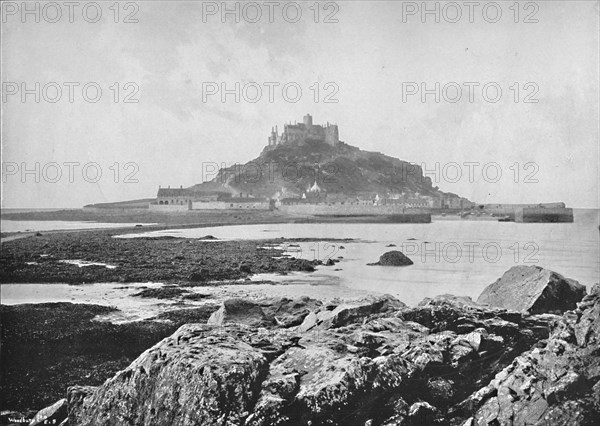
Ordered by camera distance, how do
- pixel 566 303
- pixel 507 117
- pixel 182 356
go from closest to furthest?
pixel 182 356 → pixel 566 303 → pixel 507 117

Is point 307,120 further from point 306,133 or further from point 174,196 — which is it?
point 174,196

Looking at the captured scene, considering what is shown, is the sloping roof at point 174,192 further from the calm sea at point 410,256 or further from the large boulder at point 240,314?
the large boulder at point 240,314

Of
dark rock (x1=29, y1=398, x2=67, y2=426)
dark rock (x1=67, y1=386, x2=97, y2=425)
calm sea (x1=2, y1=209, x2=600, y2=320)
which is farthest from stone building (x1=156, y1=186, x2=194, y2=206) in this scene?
dark rock (x1=29, y1=398, x2=67, y2=426)

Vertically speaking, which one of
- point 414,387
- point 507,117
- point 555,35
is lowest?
point 414,387

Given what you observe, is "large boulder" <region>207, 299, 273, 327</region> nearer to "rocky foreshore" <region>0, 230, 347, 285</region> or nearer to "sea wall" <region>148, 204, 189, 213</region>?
"rocky foreshore" <region>0, 230, 347, 285</region>

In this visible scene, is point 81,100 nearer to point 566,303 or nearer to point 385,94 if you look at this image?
point 385,94

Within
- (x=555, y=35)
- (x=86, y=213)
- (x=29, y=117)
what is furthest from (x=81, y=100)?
(x=555, y=35)
